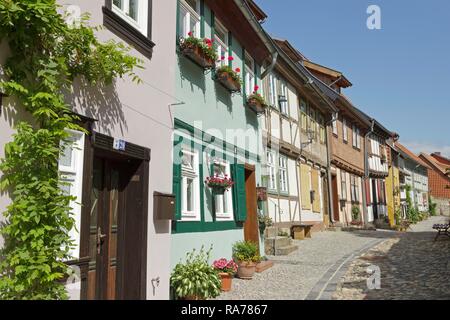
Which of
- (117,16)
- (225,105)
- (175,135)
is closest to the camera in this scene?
(117,16)

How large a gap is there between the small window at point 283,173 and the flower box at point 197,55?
6048 millimetres

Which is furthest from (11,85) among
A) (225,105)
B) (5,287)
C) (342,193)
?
(342,193)

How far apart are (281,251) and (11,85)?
8.47m

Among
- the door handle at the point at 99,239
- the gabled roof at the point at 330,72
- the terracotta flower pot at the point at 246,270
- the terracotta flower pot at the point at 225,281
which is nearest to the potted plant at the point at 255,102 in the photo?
the terracotta flower pot at the point at 246,270

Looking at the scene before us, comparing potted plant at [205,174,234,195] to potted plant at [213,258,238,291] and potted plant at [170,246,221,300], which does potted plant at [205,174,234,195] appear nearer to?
Answer: potted plant at [213,258,238,291]

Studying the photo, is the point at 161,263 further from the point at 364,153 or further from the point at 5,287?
the point at 364,153

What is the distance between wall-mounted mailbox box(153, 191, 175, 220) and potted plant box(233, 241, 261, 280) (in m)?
2.89

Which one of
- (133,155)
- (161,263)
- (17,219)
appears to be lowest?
(161,263)

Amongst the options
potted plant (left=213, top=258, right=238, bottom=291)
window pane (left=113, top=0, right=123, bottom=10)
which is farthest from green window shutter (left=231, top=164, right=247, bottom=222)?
window pane (left=113, top=0, right=123, bottom=10)

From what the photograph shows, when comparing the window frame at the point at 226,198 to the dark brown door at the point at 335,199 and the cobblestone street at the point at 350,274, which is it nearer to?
the cobblestone street at the point at 350,274

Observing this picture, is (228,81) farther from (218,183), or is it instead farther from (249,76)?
(249,76)

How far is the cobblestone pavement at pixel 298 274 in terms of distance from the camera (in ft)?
21.4

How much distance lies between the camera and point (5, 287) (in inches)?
119

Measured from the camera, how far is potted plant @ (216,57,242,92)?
7.83m
